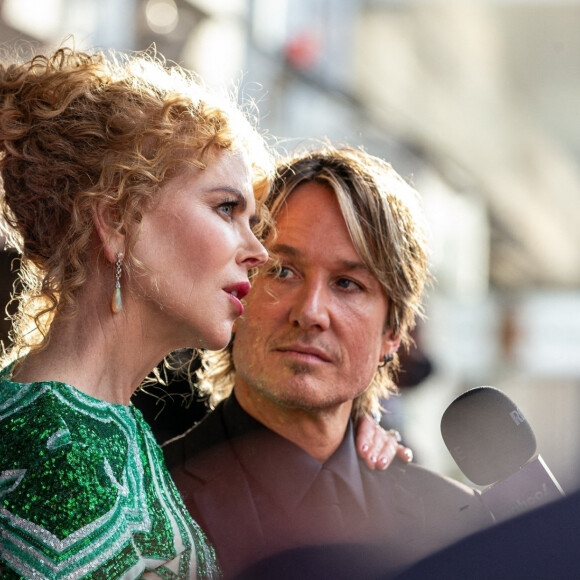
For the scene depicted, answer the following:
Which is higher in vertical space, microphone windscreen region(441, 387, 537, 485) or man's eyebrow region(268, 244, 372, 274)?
man's eyebrow region(268, 244, 372, 274)

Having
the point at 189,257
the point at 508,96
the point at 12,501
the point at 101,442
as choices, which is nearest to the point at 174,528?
the point at 101,442

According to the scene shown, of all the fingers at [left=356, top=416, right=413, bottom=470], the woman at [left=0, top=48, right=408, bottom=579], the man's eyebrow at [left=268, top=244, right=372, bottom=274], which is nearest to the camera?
the woman at [left=0, top=48, right=408, bottom=579]

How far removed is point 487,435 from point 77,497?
2.60ft

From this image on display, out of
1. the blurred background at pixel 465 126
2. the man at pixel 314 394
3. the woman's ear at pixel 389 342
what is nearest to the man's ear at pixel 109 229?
the man at pixel 314 394

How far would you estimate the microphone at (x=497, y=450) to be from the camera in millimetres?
1735

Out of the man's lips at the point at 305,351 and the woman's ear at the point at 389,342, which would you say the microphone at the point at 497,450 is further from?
the woman's ear at the point at 389,342

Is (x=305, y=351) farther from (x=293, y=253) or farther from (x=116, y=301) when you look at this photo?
(x=116, y=301)

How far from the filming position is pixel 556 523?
3.56ft

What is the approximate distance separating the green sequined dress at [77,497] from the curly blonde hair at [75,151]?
177 mm

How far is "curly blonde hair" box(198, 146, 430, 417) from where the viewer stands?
93.0 inches

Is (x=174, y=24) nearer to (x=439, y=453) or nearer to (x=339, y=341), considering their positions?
(x=439, y=453)

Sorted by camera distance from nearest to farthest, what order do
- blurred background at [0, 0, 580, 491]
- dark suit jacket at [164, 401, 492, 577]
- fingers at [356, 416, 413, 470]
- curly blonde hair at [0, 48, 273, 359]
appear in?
curly blonde hair at [0, 48, 273, 359] < dark suit jacket at [164, 401, 492, 577] < fingers at [356, 416, 413, 470] < blurred background at [0, 0, 580, 491]

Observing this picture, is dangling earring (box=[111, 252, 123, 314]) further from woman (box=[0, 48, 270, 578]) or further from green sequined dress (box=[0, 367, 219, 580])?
green sequined dress (box=[0, 367, 219, 580])

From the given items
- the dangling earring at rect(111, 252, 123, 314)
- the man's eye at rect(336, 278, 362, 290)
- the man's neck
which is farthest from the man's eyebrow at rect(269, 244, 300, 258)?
the dangling earring at rect(111, 252, 123, 314)
